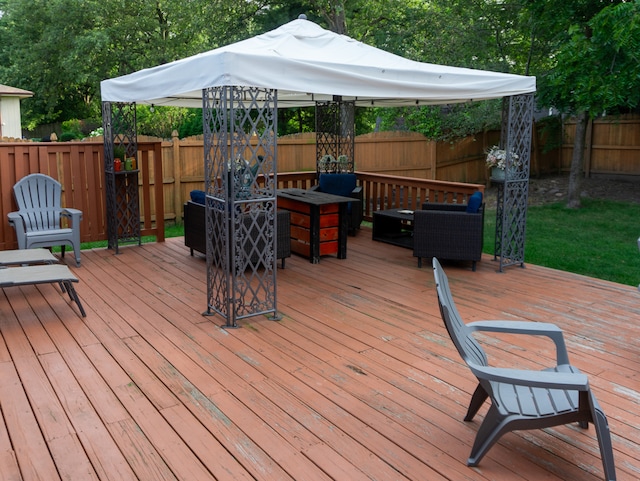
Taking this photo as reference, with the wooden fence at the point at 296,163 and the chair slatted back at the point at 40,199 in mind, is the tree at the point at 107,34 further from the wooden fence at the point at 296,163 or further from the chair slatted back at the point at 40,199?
the chair slatted back at the point at 40,199

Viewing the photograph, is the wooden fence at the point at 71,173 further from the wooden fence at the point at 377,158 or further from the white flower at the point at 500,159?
the white flower at the point at 500,159

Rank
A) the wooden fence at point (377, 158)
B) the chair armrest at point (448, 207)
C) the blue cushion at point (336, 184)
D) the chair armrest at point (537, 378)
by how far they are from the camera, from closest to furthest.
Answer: the chair armrest at point (537, 378) → the chair armrest at point (448, 207) → the blue cushion at point (336, 184) → the wooden fence at point (377, 158)

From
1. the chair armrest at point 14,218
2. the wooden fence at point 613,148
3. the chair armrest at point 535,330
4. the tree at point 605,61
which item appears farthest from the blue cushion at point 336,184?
the wooden fence at point 613,148

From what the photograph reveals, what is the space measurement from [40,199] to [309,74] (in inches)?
153

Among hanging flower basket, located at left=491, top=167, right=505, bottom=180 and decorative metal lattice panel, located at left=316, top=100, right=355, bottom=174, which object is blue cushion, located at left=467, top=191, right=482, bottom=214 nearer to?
hanging flower basket, located at left=491, top=167, right=505, bottom=180

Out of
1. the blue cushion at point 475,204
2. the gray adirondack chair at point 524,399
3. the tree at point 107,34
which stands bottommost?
the gray adirondack chair at point 524,399

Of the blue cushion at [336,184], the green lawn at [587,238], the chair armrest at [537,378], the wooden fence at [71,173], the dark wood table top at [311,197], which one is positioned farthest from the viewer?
the blue cushion at [336,184]

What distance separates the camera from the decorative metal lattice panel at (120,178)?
7008 millimetres

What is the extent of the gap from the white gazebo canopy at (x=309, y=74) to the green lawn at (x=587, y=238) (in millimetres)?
2484

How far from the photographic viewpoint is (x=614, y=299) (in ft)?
17.5

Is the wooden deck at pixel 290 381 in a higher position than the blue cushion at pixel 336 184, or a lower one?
lower

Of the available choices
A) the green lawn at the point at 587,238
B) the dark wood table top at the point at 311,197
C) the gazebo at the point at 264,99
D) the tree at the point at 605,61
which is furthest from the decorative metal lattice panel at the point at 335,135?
the tree at the point at 605,61

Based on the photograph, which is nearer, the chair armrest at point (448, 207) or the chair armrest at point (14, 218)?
the chair armrest at point (14, 218)

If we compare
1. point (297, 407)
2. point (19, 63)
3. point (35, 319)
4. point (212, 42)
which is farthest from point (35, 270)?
point (19, 63)
